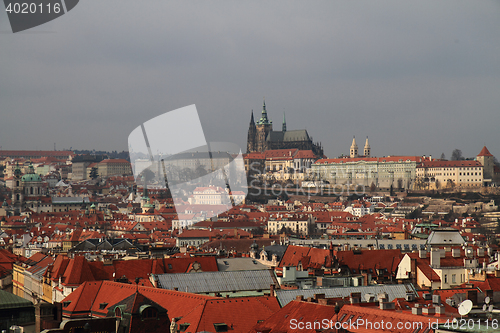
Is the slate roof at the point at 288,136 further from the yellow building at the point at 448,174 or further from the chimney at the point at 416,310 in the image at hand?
the chimney at the point at 416,310

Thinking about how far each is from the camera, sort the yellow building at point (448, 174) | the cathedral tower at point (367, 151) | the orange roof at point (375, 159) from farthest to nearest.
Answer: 1. the cathedral tower at point (367, 151)
2. the orange roof at point (375, 159)
3. the yellow building at point (448, 174)

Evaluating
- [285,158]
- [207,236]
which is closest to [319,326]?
[207,236]

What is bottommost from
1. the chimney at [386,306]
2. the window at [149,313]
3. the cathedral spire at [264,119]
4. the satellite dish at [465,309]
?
the window at [149,313]

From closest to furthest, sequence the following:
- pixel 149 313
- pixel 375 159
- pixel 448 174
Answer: pixel 149 313, pixel 448 174, pixel 375 159

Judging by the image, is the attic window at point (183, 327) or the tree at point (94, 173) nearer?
the attic window at point (183, 327)

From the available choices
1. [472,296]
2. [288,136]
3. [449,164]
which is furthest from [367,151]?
[472,296]

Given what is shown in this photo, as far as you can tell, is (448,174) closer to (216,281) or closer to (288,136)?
(288,136)

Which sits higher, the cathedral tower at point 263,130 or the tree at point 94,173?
the cathedral tower at point 263,130

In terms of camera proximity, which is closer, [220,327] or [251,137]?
[220,327]

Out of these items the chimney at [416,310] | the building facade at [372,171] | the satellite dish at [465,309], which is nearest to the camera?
the satellite dish at [465,309]

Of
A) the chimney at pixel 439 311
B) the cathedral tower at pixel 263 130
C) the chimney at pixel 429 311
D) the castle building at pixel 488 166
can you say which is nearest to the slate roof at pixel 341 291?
the chimney at pixel 429 311
